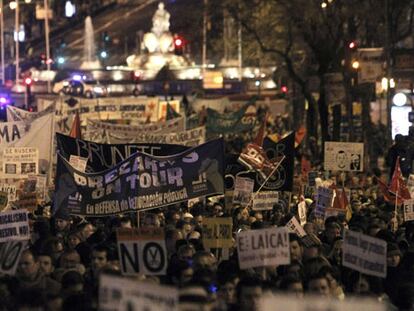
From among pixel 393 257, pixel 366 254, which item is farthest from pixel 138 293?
pixel 393 257

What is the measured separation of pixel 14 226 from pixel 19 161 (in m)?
7.46

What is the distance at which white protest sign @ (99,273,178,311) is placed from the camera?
8.38m

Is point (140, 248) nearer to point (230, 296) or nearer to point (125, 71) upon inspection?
point (230, 296)

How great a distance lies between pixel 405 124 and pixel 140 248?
124 ft

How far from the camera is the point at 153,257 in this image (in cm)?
1231

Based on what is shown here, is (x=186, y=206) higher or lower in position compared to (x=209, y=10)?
lower

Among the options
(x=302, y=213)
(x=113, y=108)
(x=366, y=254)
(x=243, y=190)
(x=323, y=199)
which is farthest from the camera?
(x=113, y=108)

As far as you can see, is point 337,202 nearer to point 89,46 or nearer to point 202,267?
point 202,267

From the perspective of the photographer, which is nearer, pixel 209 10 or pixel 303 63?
pixel 209 10

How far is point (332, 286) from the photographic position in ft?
40.9

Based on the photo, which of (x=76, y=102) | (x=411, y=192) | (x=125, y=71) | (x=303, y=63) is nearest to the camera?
(x=411, y=192)

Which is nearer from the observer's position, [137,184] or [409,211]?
[137,184]

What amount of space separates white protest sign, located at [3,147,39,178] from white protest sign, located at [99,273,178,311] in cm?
1402

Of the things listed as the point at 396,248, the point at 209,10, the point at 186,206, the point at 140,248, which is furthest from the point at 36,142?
the point at 209,10
